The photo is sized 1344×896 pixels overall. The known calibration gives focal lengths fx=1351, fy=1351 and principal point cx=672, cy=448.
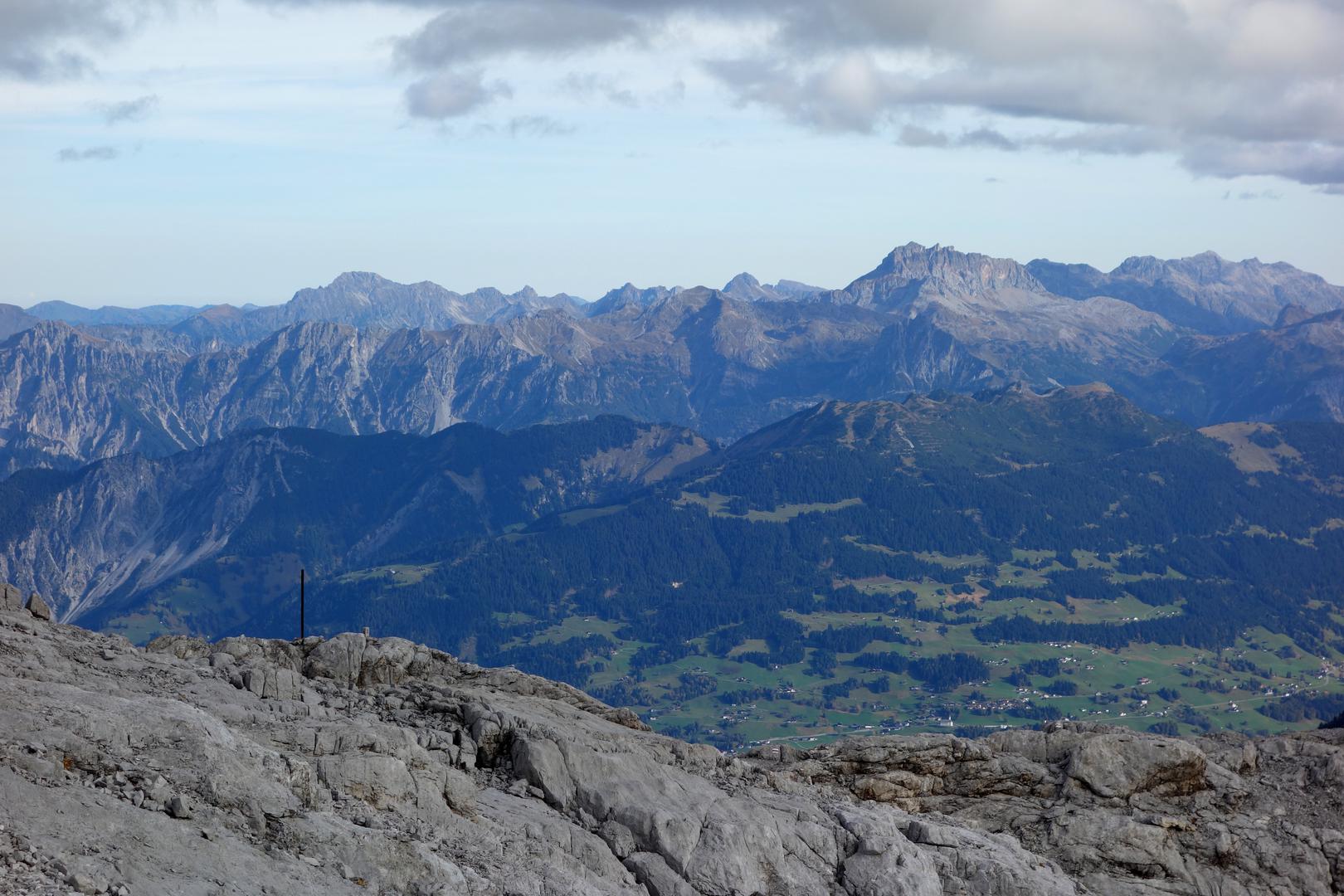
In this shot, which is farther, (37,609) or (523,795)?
(37,609)

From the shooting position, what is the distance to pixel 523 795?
48125 mm

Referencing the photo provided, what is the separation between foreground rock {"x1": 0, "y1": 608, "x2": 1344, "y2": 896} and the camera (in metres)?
38.1

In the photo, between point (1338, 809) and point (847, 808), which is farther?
point (1338, 809)

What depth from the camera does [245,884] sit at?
3631 cm

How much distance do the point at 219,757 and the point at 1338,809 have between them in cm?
4783

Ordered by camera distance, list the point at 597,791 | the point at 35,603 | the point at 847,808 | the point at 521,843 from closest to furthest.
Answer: the point at 521,843
the point at 597,791
the point at 847,808
the point at 35,603

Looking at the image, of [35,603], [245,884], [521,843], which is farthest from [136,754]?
[35,603]

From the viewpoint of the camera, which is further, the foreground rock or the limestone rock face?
the limestone rock face

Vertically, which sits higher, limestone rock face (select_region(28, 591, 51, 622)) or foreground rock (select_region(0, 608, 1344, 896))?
limestone rock face (select_region(28, 591, 51, 622))

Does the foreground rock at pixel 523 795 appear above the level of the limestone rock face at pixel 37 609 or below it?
below

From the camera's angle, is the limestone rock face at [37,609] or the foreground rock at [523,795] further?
the limestone rock face at [37,609]

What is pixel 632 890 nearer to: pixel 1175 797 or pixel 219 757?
pixel 219 757

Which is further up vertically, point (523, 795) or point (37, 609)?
point (37, 609)

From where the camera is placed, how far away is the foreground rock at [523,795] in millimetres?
38125
